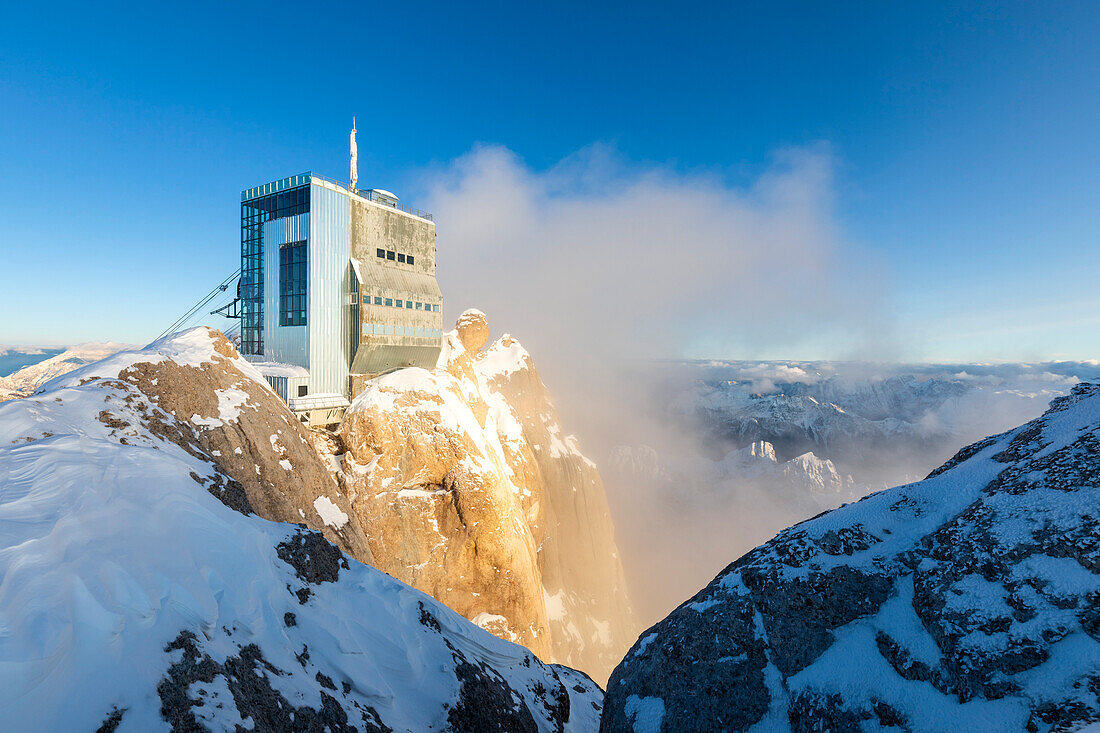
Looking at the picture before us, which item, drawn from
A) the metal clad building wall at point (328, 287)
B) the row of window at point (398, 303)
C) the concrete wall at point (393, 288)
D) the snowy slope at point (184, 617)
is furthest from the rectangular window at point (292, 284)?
the snowy slope at point (184, 617)

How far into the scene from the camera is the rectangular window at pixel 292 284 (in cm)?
4077

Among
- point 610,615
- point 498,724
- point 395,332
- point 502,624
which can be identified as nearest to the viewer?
point 498,724

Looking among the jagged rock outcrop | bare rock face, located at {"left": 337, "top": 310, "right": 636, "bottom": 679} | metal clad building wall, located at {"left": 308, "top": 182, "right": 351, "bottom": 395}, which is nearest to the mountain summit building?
metal clad building wall, located at {"left": 308, "top": 182, "right": 351, "bottom": 395}

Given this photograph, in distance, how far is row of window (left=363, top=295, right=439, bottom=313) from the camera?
141 ft

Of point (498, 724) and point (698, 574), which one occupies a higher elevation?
point (498, 724)

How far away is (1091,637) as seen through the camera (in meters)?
11.3

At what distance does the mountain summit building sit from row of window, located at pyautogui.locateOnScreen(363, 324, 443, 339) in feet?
0.34

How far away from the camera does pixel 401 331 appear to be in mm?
46281

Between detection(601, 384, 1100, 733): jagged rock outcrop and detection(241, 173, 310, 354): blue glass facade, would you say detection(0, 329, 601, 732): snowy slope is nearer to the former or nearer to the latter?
detection(601, 384, 1100, 733): jagged rock outcrop

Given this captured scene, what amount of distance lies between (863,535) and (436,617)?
701 inches

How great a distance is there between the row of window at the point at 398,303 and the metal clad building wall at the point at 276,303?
525 centimetres

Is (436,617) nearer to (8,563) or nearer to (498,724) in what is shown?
(498,724)

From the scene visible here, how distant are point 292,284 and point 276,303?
278 centimetres

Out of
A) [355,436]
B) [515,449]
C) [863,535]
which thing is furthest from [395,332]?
[863,535]
